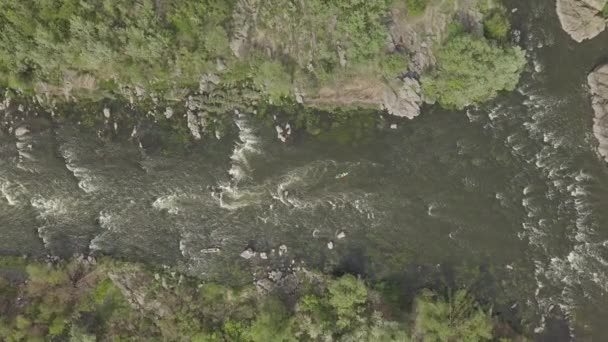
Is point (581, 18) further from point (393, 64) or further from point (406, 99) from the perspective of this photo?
point (393, 64)

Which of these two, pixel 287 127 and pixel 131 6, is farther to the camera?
pixel 287 127

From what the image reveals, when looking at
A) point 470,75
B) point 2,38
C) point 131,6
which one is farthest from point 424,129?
point 2,38

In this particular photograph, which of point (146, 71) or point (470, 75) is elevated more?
point (470, 75)

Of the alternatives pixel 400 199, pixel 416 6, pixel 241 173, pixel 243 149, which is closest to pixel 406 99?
pixel 416 6

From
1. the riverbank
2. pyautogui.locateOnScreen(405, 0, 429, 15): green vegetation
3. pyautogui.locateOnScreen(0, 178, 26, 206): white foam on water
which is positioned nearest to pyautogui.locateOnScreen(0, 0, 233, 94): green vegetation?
the riverbank

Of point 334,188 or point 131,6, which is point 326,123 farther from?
point 131,6

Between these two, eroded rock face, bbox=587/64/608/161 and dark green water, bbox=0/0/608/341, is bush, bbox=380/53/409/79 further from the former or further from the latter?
eroded rock face, bbox=587/64/608/161
